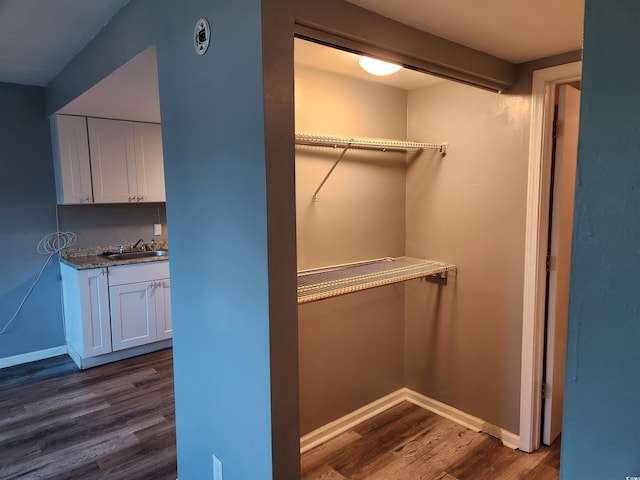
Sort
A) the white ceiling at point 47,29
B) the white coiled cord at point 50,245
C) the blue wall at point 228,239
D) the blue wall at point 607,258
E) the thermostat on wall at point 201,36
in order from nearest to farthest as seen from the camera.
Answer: the blue wall at point 607,258
the blue wall at point 228,239
the thermostat on wall at point 201,36
the white ceiling at point 47,29
the white coiled cord at point 50,245

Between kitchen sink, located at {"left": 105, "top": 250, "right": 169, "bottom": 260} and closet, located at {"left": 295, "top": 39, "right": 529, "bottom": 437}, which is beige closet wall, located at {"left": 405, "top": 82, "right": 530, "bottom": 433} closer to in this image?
closet, located at {"left": 295, "top": 39, "right": 529, "bottom": 437}

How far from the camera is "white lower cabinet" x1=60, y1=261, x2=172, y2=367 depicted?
136 inches

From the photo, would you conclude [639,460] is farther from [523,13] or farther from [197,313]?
[523,13]

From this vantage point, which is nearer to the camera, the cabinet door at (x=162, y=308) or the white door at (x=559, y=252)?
the white door at (x=559, y=252)

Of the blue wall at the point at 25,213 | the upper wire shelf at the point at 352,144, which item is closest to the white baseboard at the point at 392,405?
the upper wire shelf at the point at 352,144

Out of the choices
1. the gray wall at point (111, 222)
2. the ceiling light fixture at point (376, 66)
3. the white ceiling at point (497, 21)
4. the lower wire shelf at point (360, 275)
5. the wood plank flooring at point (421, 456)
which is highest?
the white ceiling at point (497, 21)

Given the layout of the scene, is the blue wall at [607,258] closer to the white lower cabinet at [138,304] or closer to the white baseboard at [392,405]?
the white baseboard at [392,405]

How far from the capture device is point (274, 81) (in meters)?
1.22

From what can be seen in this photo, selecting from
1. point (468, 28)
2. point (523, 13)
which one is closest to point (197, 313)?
point (468, 28)

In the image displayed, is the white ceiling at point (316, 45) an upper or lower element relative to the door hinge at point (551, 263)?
upper

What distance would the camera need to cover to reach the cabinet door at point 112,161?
144 inches

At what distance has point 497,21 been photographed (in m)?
1.64

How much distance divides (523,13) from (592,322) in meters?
1.44

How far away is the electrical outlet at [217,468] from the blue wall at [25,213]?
9.89 ft
